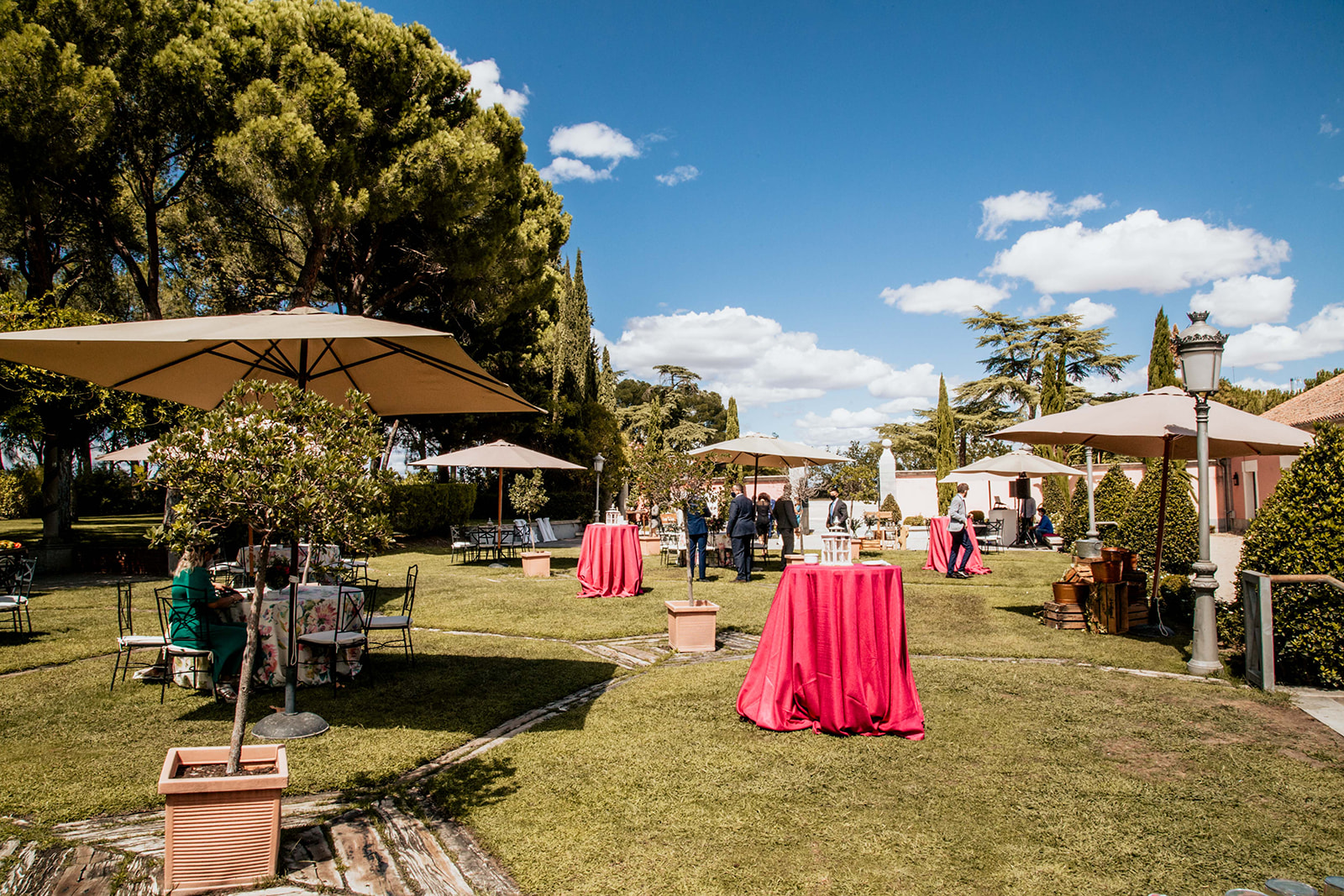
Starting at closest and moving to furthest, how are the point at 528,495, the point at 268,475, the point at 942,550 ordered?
the point at 268,475 < the point at 942,550 < the point at 528,495

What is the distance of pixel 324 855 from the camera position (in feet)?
9.68

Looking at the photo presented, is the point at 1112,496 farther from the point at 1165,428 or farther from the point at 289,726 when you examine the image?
the point at 289,726

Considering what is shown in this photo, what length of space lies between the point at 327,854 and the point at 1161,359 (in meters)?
27.7

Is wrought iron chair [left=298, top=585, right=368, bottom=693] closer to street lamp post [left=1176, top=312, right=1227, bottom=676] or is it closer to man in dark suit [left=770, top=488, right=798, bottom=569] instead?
street lamp post [left=1176, top=312, right=1227, bottom=676]

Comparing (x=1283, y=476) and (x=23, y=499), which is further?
(x=23, y=499)

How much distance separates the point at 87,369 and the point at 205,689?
2.51 meters

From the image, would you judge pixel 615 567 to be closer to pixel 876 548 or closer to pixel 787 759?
pixel 787 759

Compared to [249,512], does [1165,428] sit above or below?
above

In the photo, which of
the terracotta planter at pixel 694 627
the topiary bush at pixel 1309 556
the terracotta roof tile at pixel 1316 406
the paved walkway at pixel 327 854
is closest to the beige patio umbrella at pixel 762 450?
the terracotta planter at pixel 694 627

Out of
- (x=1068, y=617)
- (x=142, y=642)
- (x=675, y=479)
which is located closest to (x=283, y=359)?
(x=142, y=642)

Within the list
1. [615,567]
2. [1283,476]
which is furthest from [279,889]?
[615,567]

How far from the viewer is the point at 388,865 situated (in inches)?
114

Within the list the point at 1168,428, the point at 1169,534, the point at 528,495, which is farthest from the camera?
the point at 528,495

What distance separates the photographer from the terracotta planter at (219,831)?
8.64ft
